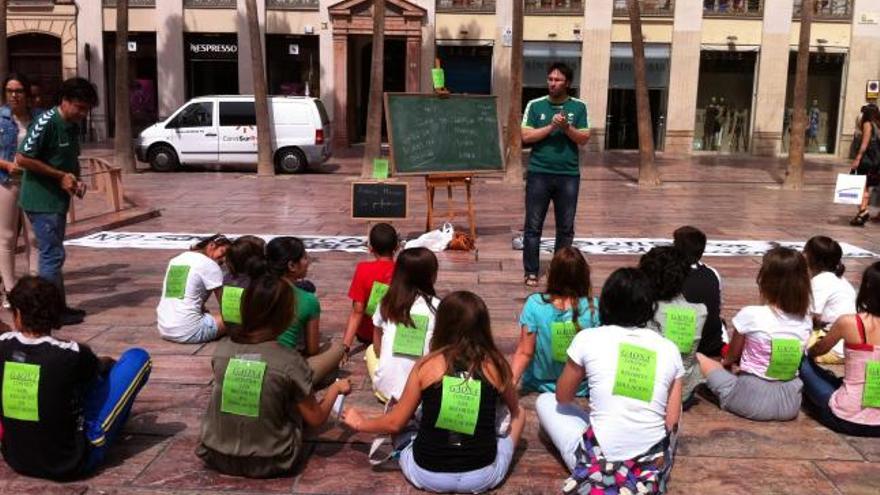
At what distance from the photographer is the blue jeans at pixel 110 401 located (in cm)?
378

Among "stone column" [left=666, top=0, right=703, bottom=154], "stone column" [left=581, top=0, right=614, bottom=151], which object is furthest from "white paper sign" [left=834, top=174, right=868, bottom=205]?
"stone column" [left=666, top=0, right=703, bottom=154]

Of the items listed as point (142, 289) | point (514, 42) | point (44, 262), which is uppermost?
point (514, 42)

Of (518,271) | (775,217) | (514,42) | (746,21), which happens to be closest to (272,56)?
(514,42)

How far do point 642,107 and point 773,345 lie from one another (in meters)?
14.0

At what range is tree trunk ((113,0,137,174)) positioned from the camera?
18.2 metres

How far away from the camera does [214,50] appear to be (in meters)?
26.8

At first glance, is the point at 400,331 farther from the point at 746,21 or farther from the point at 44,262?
the point at 746,21

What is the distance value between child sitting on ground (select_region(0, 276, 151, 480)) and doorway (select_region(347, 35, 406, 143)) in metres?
23.6

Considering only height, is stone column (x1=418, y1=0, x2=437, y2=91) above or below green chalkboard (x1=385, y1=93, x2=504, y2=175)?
above

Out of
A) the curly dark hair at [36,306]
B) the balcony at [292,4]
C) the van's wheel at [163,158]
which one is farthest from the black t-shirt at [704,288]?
the balcony at [292,4]

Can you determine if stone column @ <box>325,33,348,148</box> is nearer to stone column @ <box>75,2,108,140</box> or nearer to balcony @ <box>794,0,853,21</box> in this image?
stone column @ <box>75,2,108,140</box>

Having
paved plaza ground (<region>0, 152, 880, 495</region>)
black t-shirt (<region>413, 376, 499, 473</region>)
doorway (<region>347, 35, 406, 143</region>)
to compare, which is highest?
doorway (<region>347, 35, 406, 143</region>)

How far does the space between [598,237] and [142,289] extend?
5490 millimetres

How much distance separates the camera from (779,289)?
15.0ft
